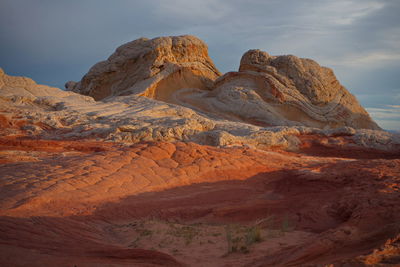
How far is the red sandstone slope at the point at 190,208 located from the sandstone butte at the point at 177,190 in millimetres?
26

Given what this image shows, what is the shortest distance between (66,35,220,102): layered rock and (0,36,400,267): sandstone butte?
597cm

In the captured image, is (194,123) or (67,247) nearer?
(67,247)

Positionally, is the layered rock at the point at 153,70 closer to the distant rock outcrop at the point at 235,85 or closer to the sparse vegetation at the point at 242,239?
the distant rock outcrop at the point at 235,85

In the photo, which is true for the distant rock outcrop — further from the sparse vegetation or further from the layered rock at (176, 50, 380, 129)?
the sparse vegetation

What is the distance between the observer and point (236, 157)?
9.63 meters

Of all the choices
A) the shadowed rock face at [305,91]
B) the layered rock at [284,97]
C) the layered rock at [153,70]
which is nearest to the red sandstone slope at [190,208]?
the layered rock at [284,97]

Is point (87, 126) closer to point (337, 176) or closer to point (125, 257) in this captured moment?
point (337, 176)

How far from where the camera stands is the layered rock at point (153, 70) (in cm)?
2414

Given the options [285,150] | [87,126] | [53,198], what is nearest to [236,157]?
[285,150]

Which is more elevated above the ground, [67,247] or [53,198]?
[53,198]

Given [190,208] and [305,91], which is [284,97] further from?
[190,208]

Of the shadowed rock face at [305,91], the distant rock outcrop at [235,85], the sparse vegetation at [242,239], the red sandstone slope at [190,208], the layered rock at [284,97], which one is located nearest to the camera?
the red sandstone slope at [190,208]

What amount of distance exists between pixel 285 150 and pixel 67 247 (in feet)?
35.0

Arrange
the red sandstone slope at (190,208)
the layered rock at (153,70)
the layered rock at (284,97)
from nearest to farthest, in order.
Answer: the red sandstone slope at (190,208), the layered rock at (284,97), the layered rock at (153,70)
